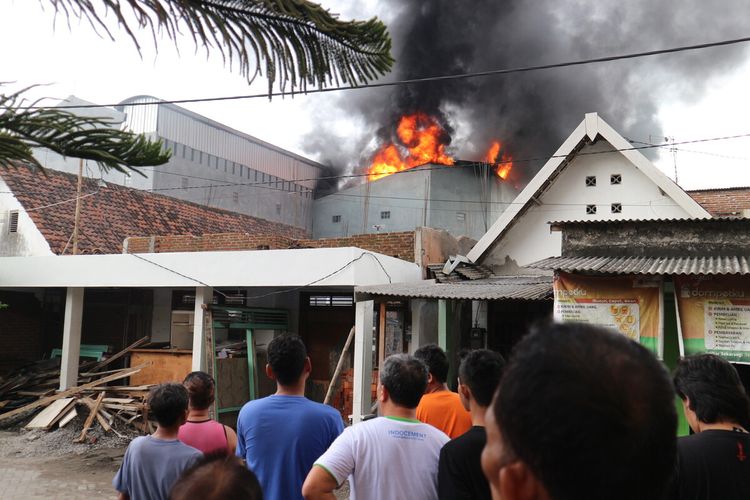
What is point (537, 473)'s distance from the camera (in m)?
0.94

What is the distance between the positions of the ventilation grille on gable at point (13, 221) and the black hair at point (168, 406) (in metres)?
14.8

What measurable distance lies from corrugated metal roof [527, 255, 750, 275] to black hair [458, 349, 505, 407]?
15.4 feet

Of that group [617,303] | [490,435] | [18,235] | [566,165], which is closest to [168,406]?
[490,435]

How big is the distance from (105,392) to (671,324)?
1106cm

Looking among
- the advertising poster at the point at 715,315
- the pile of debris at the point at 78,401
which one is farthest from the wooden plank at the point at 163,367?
the advertising poster at the point at 715,315

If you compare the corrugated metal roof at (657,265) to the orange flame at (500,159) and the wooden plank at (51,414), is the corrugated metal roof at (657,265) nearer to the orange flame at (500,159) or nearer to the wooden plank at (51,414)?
the wooden plank at (51,414)

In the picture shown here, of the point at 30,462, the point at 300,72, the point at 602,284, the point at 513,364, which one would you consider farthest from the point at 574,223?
the point at 30,462

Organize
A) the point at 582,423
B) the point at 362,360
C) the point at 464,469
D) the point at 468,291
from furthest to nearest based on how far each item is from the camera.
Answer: the point at 362,360
the point at 468,291
the point at 464,469
the point at 582,423

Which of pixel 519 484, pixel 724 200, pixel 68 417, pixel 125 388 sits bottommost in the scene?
pixel 68 417

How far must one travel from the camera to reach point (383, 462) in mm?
2707

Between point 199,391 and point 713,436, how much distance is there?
9.43 ft

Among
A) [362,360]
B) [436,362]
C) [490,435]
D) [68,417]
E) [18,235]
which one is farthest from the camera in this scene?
[18,235]

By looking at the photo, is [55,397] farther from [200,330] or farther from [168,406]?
[168,406]

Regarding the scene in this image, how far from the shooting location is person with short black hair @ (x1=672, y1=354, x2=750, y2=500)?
2525mm
